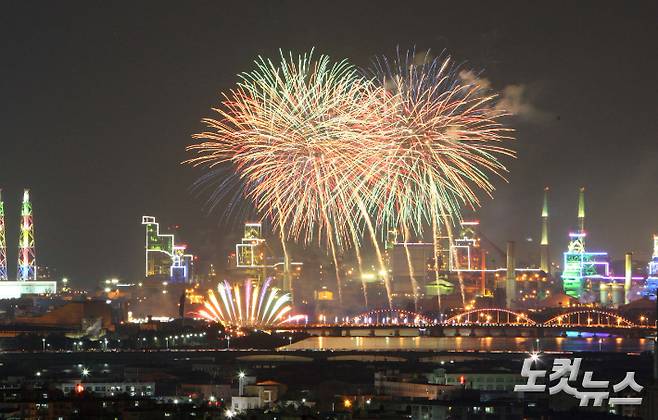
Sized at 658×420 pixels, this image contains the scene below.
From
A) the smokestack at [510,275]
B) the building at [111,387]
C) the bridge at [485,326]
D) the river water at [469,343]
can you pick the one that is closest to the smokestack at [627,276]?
the smokestack at [510,275]

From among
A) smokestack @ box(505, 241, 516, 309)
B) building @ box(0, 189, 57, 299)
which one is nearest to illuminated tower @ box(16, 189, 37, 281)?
building @ box(0, 189, 57, 299)

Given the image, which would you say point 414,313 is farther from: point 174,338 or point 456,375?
point 456,375

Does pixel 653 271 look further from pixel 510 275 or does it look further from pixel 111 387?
pixel 111 387

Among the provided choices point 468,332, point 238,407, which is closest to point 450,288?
point 468,332

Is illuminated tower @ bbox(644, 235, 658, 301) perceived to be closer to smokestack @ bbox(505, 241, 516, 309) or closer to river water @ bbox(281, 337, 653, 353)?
smokestack @ bbox(505, 241, 516, 309)

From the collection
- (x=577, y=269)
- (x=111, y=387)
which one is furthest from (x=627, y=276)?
(x=111, y=387)
